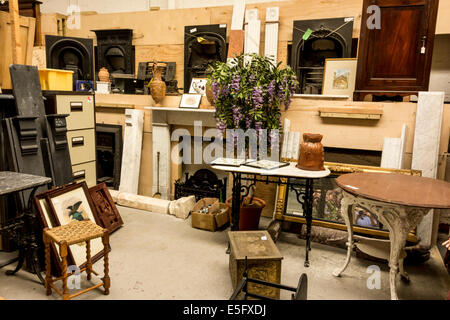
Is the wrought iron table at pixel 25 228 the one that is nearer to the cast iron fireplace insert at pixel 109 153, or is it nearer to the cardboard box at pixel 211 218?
the cardboard box at pixel 211 218

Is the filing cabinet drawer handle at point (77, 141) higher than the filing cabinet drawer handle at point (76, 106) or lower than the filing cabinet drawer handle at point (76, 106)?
lower

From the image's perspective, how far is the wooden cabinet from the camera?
288cm

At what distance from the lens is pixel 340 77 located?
3693mm

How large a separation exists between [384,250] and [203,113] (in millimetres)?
2417

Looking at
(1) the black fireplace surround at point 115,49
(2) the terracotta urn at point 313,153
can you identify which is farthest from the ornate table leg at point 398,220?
(1) the black fireplace surround at point 115,49

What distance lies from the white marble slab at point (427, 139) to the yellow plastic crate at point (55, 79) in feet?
10.7

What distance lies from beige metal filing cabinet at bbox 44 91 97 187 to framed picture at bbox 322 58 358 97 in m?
2.54

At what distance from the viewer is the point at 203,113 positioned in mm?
4082

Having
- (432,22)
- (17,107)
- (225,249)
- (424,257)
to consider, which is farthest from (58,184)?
(432,22)

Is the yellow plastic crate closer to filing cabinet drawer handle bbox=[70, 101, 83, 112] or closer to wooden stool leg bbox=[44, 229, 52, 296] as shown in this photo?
filing cabinet drawer handle bbox=[70, 101, 83, 112]

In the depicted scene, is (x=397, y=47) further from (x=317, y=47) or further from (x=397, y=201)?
(x=397, y=201)

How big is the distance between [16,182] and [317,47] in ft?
12.2

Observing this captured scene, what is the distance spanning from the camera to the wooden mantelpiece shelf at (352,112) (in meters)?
3.12
